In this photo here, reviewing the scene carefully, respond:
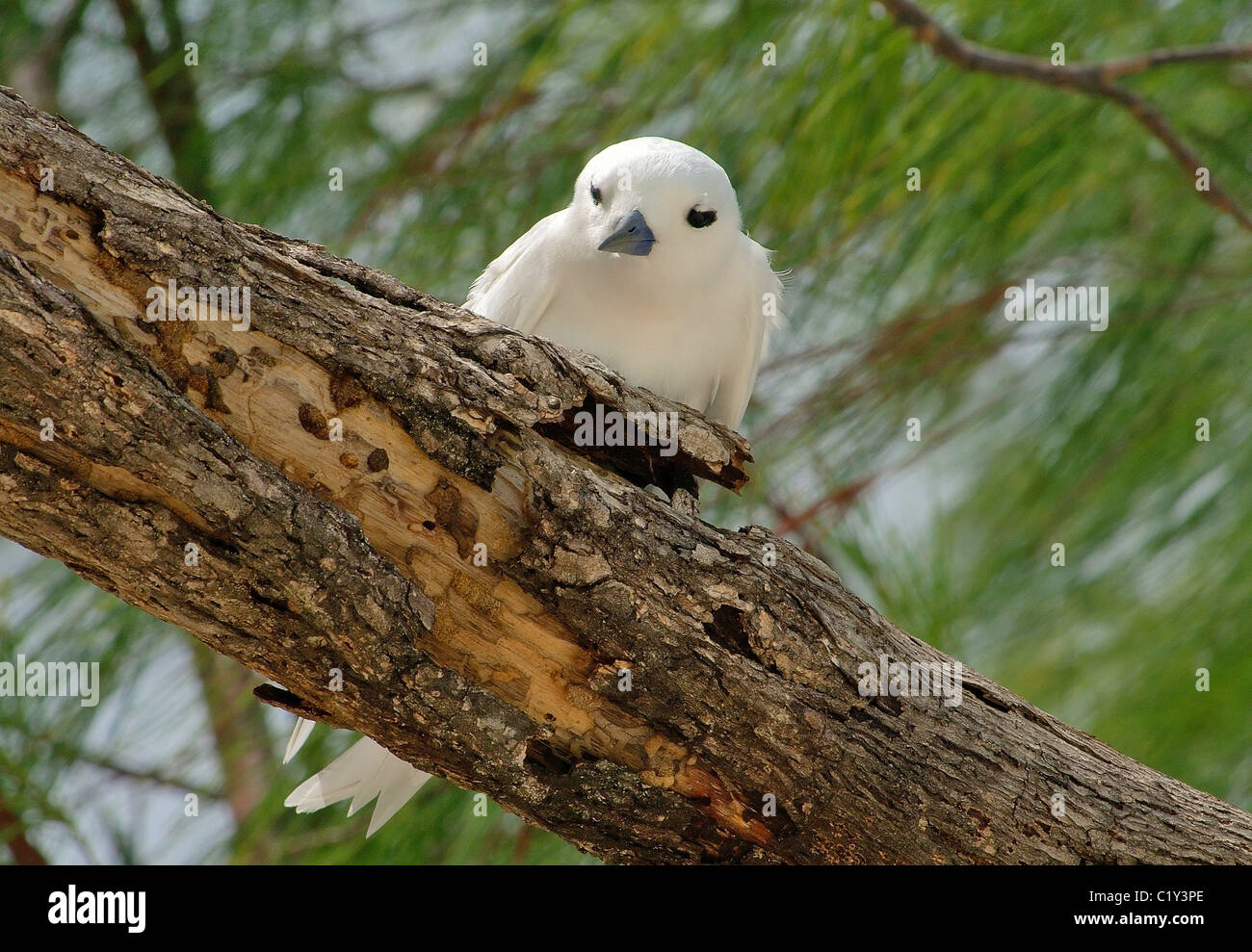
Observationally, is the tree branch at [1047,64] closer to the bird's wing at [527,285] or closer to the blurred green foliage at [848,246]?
the blurred green foliage at [848,246]

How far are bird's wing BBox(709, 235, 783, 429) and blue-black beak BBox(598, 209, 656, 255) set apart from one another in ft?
0.71

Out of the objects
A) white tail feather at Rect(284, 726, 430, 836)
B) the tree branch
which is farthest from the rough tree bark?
the tree branch

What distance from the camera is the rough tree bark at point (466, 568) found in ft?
2.52

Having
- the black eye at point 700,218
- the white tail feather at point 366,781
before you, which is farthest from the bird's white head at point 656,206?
the white tail feather at point 366,781

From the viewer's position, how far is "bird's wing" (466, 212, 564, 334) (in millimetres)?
1473

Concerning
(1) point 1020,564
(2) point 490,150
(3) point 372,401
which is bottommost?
(3) point 372,401

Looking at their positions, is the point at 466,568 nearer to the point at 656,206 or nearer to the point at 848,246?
the point at 656,206

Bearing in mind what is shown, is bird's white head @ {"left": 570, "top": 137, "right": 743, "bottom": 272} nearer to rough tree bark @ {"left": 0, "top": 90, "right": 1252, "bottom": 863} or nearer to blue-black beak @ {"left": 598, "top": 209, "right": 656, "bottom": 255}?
blue-black beak @ {"left": 598, "top": 209, "right": 656, "bottom": 255}

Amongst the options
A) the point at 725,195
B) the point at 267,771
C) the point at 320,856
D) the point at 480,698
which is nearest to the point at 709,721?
the point at 480,698

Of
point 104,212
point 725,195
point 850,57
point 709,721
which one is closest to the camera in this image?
point 104,212

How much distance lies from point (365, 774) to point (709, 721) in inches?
19.9

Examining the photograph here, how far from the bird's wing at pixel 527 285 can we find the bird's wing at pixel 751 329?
0.86 feet

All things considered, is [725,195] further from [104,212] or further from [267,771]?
[267,771]

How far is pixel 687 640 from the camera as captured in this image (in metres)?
0.92
